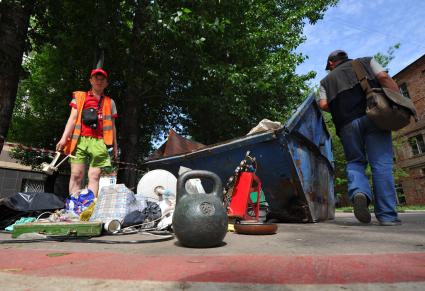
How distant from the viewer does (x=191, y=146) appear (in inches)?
257

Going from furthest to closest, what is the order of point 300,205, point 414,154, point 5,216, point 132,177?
point 414,154
point 132,177
point 300,205
point 5,216

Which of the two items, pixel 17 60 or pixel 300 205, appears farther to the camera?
pixel 17 60

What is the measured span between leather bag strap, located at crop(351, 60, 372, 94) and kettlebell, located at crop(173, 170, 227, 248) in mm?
2419

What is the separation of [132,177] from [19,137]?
248 inches

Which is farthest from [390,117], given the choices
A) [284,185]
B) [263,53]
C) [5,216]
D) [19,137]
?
[19,137]

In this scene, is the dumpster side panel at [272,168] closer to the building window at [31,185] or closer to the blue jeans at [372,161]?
the blue jeans at [372,161]

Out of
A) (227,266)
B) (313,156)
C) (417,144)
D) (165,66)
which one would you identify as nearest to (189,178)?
(227,266)

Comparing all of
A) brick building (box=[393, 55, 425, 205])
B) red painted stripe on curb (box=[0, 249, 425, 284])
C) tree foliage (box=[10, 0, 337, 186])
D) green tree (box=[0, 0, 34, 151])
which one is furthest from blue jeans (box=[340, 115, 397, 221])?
brick building (box=[393, 55, 425, 205])

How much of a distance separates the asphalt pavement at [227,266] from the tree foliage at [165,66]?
529cm

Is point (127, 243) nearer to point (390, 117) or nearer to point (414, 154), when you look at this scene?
point (390, 117)

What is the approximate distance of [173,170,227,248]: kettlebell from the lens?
2.32 metres

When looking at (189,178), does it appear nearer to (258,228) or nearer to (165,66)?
(258,228)

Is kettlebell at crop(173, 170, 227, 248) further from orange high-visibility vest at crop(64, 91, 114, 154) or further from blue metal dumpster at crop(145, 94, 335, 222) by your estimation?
orange high-visibility vest at crop(64, 91, 114, 154)

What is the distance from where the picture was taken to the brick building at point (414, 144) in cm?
2580
